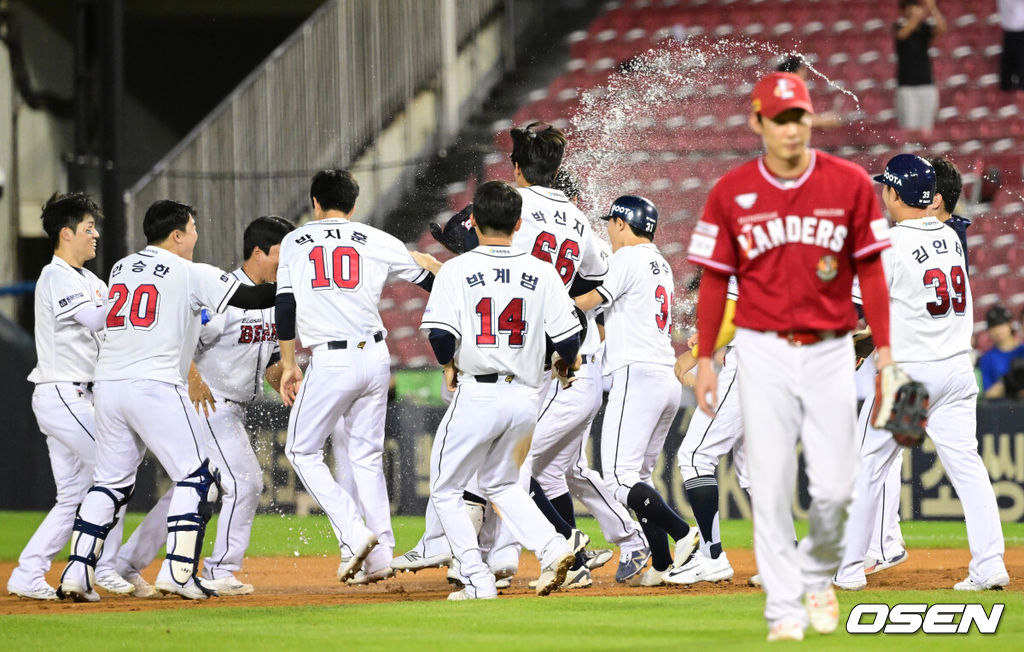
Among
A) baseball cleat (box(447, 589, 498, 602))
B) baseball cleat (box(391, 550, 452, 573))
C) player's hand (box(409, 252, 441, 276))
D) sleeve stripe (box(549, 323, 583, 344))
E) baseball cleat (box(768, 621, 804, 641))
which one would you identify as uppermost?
player's hand (box(409, 252, 441, 276))

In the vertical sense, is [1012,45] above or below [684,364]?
above

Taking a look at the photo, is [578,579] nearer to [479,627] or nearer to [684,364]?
[684,364]

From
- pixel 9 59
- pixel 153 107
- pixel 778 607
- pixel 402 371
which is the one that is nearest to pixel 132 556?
pixel 778 607

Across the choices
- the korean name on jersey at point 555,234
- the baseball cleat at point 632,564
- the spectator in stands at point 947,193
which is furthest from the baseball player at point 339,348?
the spectator in stands at point 947,193

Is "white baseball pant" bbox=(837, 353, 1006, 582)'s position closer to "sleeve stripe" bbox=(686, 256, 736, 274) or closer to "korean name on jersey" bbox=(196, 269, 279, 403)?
"sleeve stripe" bbox=(686, 256, 736, 274)

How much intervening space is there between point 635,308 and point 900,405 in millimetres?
2950

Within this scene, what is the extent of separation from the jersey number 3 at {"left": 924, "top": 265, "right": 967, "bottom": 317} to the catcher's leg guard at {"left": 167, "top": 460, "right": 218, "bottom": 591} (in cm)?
391

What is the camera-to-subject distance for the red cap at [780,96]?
5316 millimetres

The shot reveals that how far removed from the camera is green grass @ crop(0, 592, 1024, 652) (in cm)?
554

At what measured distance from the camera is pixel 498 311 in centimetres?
696

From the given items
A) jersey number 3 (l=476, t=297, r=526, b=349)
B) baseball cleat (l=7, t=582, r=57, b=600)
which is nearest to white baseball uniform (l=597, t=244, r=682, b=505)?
jersey number 3 (l=476, t=297, r=526, b=349)

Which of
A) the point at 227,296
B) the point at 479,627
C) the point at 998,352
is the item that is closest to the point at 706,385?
the point at 479,627

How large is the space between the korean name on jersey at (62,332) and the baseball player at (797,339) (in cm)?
407

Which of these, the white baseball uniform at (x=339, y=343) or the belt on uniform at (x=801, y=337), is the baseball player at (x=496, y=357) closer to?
the white baseball uniform at (x=339, y=343)
